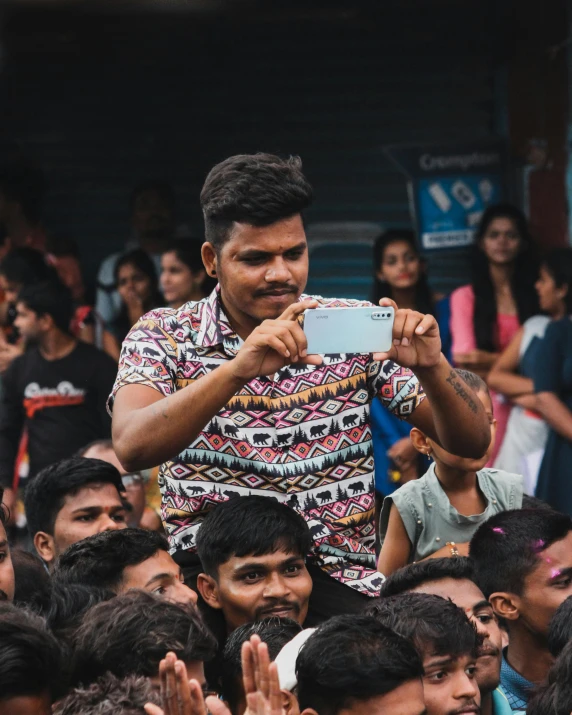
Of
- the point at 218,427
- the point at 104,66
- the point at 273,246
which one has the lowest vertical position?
the point at 218,427

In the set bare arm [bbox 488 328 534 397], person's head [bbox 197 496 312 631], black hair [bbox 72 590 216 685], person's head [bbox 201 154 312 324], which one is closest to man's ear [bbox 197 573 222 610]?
person's head [bbox 197 496 312 631]

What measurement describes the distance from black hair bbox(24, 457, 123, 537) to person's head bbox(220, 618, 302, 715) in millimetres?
1490

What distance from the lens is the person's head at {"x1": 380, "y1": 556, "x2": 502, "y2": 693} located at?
429 cm

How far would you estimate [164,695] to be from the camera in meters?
3.02

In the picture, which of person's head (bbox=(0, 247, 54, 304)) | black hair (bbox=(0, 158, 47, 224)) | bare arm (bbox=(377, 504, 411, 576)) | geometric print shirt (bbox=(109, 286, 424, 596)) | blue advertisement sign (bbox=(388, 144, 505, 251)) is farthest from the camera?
black hair (bbox=(0, 158, 47, 224))

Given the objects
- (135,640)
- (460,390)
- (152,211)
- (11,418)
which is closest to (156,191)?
(152,211)

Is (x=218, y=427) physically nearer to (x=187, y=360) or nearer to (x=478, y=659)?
(x=187, y=360)

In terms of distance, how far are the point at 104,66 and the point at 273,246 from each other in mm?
5738

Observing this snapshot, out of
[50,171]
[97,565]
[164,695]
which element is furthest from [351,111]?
[164,695]

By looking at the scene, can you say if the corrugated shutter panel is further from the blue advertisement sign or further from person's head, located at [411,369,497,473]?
person's head, located at [411,369,497,473]

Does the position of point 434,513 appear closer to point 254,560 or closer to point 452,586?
point 452,586

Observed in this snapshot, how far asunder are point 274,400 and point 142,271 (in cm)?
457

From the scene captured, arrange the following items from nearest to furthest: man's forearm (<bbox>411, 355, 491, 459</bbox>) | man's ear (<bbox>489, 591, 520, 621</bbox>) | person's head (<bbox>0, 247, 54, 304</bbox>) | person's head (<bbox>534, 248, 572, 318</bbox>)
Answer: man's forearm (<bbox>411, 355, 491, 459</bbox>), man's ear (<bbox>489, 591, 520, 621</bbox>), person's head (<bbox>534, 248, 572, 318</bbox>), person's head (<bbox>0, 247, 54, 304</bbox>)

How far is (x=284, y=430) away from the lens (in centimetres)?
399
